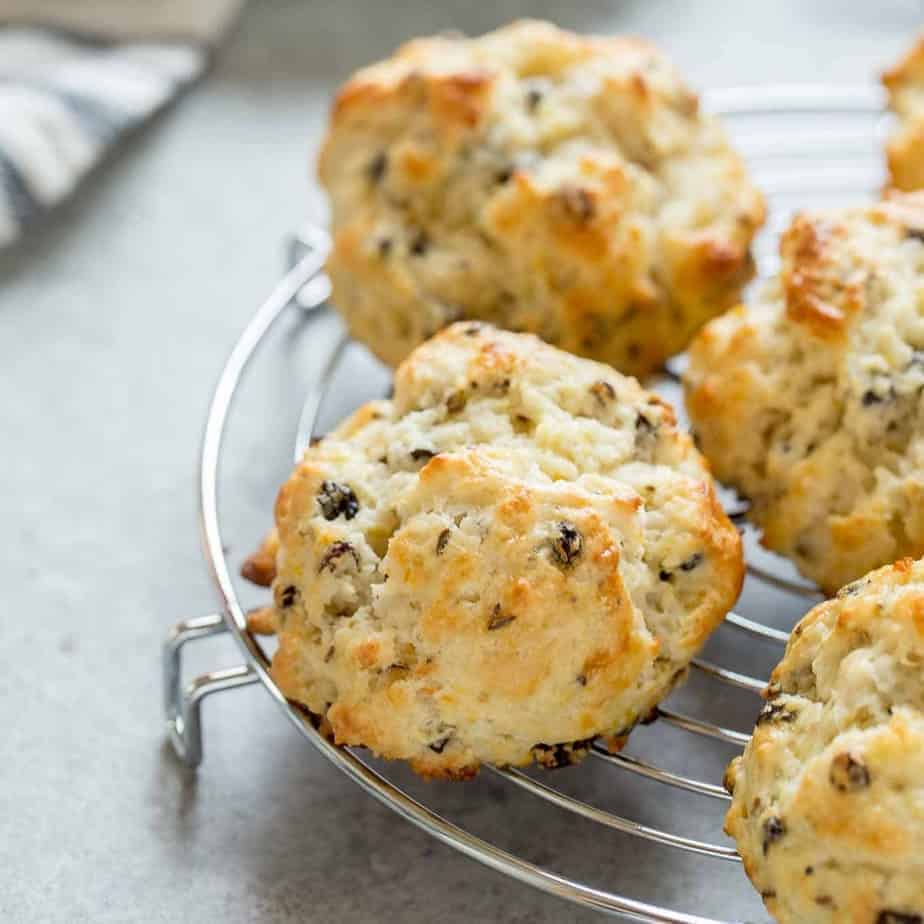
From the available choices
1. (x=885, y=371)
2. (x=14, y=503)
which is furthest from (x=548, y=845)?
(x=14, y=503)

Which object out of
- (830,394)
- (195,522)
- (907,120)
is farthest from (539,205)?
(195,522)

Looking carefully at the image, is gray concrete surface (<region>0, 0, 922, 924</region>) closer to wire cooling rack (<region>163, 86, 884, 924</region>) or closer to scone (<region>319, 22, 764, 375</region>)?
wire cooling rack (<region>163, 86, 884, 924</region>)

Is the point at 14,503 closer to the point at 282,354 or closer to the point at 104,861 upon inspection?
the point at 282,354

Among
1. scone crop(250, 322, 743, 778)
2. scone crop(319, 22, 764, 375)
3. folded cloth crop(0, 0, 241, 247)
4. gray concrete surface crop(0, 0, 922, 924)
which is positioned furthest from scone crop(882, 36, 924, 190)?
folded cloth crop(0, 0, 241, 247)

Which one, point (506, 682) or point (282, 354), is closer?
point (506, 682)

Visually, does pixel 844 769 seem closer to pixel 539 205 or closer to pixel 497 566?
pixel 497 566

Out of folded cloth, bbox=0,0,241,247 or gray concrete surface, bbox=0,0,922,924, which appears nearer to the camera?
gray concrete surface, bbox=0,0,922,924
